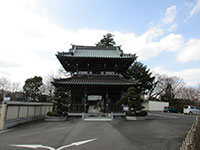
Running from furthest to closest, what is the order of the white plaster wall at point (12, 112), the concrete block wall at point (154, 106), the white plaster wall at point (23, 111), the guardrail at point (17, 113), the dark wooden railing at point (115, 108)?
the concrete block wall at point (154, 106) < the dark wooden railing at point (115, 108) < the white plaster wall at point (23, 111) < the white plaster wall at point (12, 112) < the guardrail at point (17, 113)

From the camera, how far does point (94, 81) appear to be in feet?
49.0

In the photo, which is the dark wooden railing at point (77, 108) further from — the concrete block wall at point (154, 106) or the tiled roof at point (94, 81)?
the concrete block wall at point (154, 106)

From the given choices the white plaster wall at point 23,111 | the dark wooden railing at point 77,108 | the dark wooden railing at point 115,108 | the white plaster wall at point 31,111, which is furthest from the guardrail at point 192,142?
the white plaster wall at point 31,111

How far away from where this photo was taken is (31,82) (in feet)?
129

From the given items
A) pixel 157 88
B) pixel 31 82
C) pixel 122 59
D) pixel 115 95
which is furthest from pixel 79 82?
pixel 157 88

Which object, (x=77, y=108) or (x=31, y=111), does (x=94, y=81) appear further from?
(x=31, y=111)

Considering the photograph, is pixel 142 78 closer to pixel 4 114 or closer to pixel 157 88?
pixel 157 88

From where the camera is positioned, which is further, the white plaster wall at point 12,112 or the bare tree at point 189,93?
the bare tree at point 189,93

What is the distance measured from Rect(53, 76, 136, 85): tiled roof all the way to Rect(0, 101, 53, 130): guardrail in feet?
12.9

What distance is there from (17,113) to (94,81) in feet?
27.0

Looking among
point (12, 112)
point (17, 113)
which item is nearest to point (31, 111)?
point (17, 113)

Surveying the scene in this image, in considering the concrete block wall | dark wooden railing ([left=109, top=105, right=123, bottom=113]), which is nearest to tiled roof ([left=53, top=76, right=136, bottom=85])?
dark wooden railing ([left=109, top=105, right=123, bottom=113])

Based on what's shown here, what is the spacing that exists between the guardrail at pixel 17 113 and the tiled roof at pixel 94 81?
12.9 feet

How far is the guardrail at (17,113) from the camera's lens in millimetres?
9461
